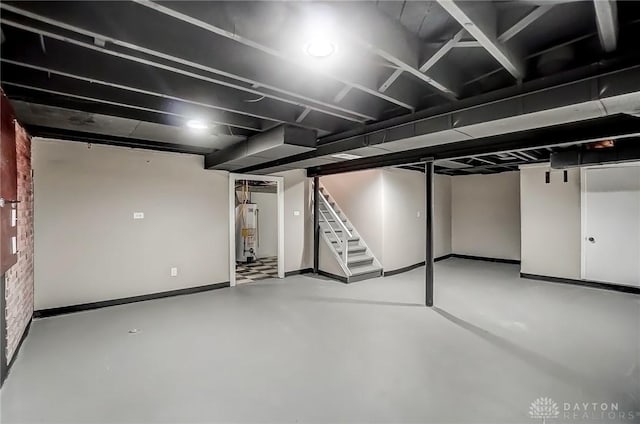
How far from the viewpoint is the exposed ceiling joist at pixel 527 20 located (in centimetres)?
145

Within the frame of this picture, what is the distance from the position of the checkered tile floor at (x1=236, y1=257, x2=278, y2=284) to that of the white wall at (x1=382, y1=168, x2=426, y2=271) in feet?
7.96

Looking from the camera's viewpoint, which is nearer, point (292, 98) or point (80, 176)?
point (292, 98)

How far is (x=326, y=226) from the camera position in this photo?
20.8 ft

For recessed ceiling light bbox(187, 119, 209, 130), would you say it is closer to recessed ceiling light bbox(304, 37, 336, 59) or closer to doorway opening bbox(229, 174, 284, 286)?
recessed ceiling light bbox(304, 37, 336, 59)

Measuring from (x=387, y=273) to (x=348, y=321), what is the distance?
263 cm

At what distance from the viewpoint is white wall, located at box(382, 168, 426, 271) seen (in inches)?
240

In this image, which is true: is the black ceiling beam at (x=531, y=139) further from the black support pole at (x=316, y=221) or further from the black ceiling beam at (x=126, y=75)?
the black ceiling beam at (x=126, y=75)

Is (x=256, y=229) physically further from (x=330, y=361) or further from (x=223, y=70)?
(x=223, y=70)

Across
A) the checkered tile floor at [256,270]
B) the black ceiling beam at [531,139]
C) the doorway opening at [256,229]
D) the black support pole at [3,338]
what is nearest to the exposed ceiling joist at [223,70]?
the black ceiling beam at [531,139]

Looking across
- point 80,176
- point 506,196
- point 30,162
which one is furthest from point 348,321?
point 506,196

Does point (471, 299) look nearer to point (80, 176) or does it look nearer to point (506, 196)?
point (506, 196)

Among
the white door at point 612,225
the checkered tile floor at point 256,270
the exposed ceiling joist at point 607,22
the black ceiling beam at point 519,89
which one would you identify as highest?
the exposed ceiling joist at point 607,22

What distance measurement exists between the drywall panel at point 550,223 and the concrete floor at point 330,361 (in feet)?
3.33

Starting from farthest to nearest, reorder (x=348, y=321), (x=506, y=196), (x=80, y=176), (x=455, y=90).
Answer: (x=506, y=196) → (x=80, y=176) → (x=348, y=321) → (x=455, y=90)
